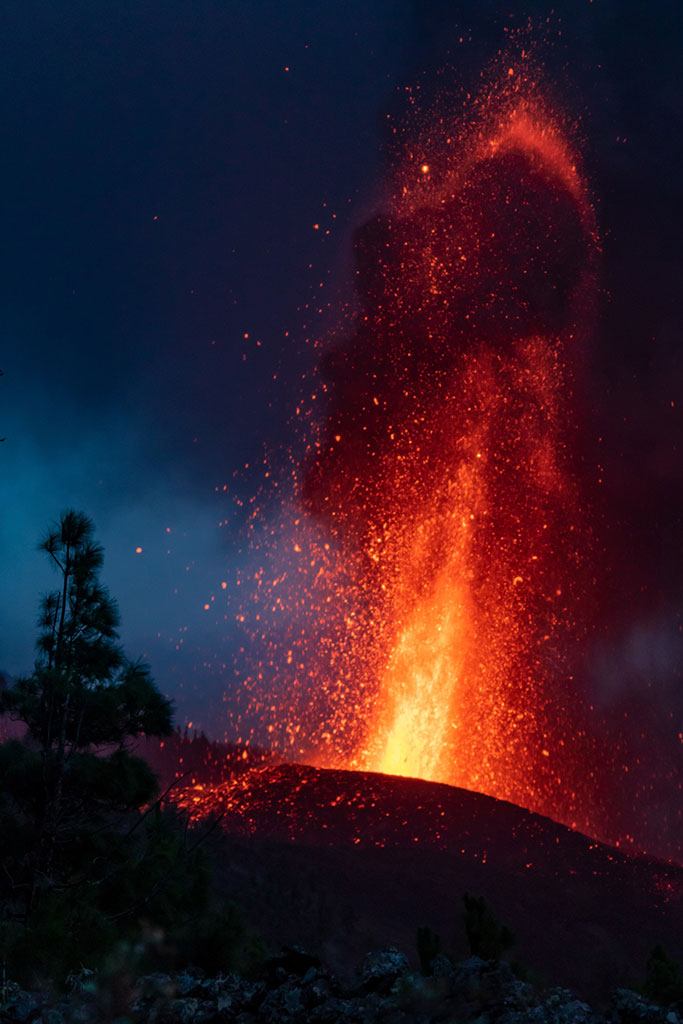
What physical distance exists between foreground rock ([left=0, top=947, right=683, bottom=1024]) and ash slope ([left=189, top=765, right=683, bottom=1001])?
21.9m

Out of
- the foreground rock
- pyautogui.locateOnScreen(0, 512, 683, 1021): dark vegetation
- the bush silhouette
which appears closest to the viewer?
the foreground rock

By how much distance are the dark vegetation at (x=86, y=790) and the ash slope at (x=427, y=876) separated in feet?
52.6

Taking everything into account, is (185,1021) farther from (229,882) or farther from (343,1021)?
(229,882)

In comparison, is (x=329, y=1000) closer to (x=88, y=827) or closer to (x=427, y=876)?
(x=88, y=827)

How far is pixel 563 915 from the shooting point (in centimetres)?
2859

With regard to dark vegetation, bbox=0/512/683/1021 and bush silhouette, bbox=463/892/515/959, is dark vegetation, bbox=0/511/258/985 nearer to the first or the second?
dark vegetation, bbox=0/512/683/1021

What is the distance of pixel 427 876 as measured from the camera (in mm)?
30656

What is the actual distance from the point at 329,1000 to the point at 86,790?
22.9 feet

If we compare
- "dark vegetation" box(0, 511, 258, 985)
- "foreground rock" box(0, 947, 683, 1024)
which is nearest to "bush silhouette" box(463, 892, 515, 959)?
"dark vegetation" box(0, 511, 258, 985)

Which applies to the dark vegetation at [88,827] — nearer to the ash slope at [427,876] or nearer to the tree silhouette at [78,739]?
the tree silhouette at [78,739]

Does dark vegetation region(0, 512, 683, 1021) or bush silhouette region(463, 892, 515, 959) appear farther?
bush silhouette region(463, 892, 515, 959)

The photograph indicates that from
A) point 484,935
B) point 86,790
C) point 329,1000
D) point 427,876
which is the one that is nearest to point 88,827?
point 86,790

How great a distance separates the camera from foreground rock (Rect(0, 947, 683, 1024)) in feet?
11.4

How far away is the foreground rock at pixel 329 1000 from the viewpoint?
348 centimetres
